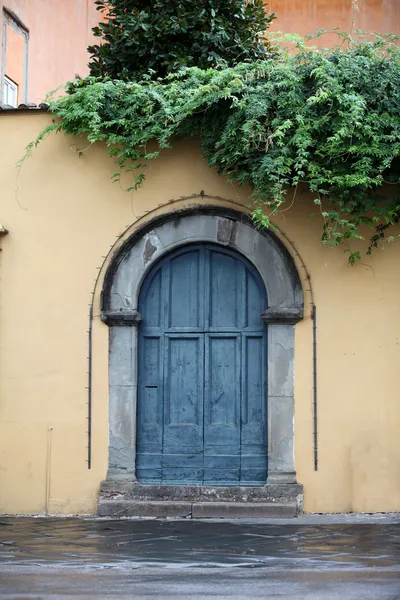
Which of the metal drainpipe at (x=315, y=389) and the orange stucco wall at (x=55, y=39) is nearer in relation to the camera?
the metal drainpipe at (x=315, y=389)

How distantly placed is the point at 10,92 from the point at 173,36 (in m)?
4.25

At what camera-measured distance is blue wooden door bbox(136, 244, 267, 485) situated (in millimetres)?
9797

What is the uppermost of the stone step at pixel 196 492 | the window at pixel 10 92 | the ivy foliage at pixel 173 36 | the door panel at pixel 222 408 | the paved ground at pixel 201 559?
the window at pixel 10 92

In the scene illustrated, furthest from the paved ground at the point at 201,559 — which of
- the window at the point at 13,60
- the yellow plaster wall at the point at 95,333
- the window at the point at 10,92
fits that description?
the window at the point at 13,60

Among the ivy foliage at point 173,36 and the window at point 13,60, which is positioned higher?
the window at point 13,60

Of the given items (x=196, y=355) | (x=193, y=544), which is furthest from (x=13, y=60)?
(x=193, y=544)

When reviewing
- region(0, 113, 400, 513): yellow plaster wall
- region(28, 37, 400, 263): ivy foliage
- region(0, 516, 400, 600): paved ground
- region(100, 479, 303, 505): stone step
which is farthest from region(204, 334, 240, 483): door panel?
region(28, 37, 400, 263): ivy foliage

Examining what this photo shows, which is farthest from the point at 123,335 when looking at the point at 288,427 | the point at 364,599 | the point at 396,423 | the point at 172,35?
the point at 364,599

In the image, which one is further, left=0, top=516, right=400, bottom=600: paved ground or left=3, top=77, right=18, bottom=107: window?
left=3, top=77, right=18, bottom=107: window

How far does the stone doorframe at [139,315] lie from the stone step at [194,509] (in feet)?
0.88

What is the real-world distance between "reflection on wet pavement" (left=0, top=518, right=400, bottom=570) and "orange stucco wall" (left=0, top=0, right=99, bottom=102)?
27.8ft

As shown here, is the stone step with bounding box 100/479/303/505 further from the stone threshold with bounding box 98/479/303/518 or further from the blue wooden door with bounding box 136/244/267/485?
the blue wooden door with bounding box 136/244/267/485

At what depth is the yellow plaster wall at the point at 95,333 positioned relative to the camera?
956 cm

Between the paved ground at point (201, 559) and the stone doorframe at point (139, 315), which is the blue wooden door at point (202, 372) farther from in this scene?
the paved ground at point (201, 559)
